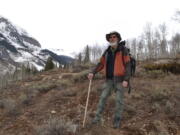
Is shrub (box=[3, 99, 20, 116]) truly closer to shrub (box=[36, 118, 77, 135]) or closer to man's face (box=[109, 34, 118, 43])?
shrub (box=[36, 118, 77, 135])

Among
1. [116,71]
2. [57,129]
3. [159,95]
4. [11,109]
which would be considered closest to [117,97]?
[116,71]

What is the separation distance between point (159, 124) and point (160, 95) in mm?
1911

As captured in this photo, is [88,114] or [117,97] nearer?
[117,97]

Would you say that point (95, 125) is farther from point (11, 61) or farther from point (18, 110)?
point (11, 61)

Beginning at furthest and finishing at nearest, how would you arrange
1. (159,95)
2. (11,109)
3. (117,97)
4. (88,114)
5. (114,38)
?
1. (11,109)
2. (159,95)
3. (88,114)
4. (114,38)
5. (117,97)

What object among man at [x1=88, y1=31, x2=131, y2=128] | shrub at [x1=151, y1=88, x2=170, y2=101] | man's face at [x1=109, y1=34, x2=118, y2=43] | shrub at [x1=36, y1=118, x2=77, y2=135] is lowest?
shrub at [x1=36, y1=118, x2=77, y2=135]

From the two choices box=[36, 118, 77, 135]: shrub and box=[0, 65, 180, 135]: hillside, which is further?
box=[0, 65, 180, 135]: hillside

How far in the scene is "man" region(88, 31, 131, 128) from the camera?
16.8 ft

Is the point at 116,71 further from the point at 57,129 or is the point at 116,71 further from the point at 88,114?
the point at 57,129

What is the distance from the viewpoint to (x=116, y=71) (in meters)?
5.20

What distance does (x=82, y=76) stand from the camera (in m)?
12.8

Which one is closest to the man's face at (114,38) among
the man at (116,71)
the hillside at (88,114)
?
the man at (116,71)

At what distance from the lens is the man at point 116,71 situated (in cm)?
513

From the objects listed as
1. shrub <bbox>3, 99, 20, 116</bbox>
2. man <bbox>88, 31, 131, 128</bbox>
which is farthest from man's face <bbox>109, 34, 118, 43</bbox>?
shrub <bbox>3, 99, 20, 116</bbox>
